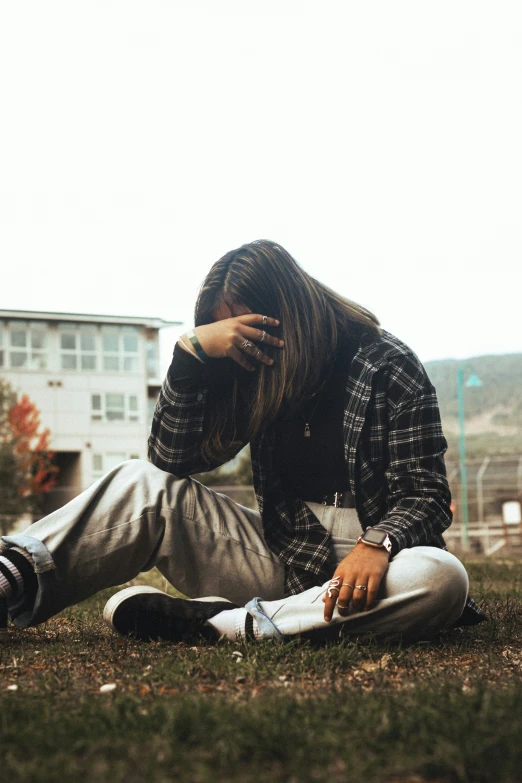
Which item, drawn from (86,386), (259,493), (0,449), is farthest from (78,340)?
(259,493)

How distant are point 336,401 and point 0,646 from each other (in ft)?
4.69

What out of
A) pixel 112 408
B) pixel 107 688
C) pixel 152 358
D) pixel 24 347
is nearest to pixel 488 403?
pixel 152 358

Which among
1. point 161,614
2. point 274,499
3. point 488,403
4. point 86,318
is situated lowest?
point 161,614

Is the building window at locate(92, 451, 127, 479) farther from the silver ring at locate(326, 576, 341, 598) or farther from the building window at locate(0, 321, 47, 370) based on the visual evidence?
the silver ring at locate(326, 576, 341, 598)

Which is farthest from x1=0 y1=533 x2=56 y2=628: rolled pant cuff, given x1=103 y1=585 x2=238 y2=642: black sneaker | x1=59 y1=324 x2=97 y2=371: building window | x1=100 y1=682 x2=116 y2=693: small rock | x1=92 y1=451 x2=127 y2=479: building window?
x1=59 y1=324 x2=97 y2=371: building window

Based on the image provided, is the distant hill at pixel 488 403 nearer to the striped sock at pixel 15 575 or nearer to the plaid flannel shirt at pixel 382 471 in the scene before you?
the plaid flannel shirt at pixel 382 471

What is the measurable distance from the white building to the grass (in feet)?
146

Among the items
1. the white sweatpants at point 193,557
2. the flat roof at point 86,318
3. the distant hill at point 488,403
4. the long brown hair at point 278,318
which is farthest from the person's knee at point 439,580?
the distant hill at point 488,403

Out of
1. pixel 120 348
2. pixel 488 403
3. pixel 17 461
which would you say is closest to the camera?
pixel 17 461

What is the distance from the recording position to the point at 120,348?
49875 mm

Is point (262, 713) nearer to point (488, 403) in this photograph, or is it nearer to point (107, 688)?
point (107, 688)

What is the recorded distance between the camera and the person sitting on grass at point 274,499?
2803 mm

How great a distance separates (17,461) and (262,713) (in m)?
38.1

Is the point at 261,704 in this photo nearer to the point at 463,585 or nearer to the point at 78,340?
the point at 463,585
